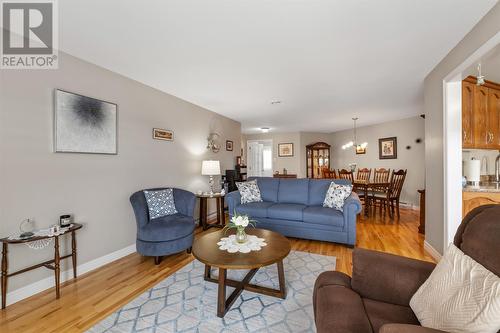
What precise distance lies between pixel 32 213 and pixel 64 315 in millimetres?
987

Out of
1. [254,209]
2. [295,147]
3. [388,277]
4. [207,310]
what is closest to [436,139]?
[388,277]

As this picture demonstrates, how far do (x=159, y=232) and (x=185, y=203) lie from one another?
25.8 inches

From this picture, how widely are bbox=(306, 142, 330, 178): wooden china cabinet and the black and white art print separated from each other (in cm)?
629

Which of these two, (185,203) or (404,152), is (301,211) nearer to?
(185,203)

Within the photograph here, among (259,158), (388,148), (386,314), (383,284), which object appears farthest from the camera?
(259,158)

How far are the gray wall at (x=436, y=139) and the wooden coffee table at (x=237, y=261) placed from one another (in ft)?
6.56

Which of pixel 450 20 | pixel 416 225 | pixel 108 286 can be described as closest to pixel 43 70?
pixel 108 286

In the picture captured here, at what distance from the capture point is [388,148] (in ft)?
19.8

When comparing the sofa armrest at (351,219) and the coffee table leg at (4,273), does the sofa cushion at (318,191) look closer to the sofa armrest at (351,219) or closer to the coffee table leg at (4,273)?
the sofa armrest at (351,219)

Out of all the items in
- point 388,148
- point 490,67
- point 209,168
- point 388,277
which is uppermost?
point 490,67

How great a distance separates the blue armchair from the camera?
101 inches

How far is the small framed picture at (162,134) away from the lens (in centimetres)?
338

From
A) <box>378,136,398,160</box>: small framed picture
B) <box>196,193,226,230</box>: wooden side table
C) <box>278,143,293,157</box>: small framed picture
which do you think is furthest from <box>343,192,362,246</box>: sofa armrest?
<box>278,143,293,157</box>: small framed picture

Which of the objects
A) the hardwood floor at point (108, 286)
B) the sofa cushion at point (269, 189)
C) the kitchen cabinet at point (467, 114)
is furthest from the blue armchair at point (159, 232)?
the kitchen cabinet at point (467, 114)
